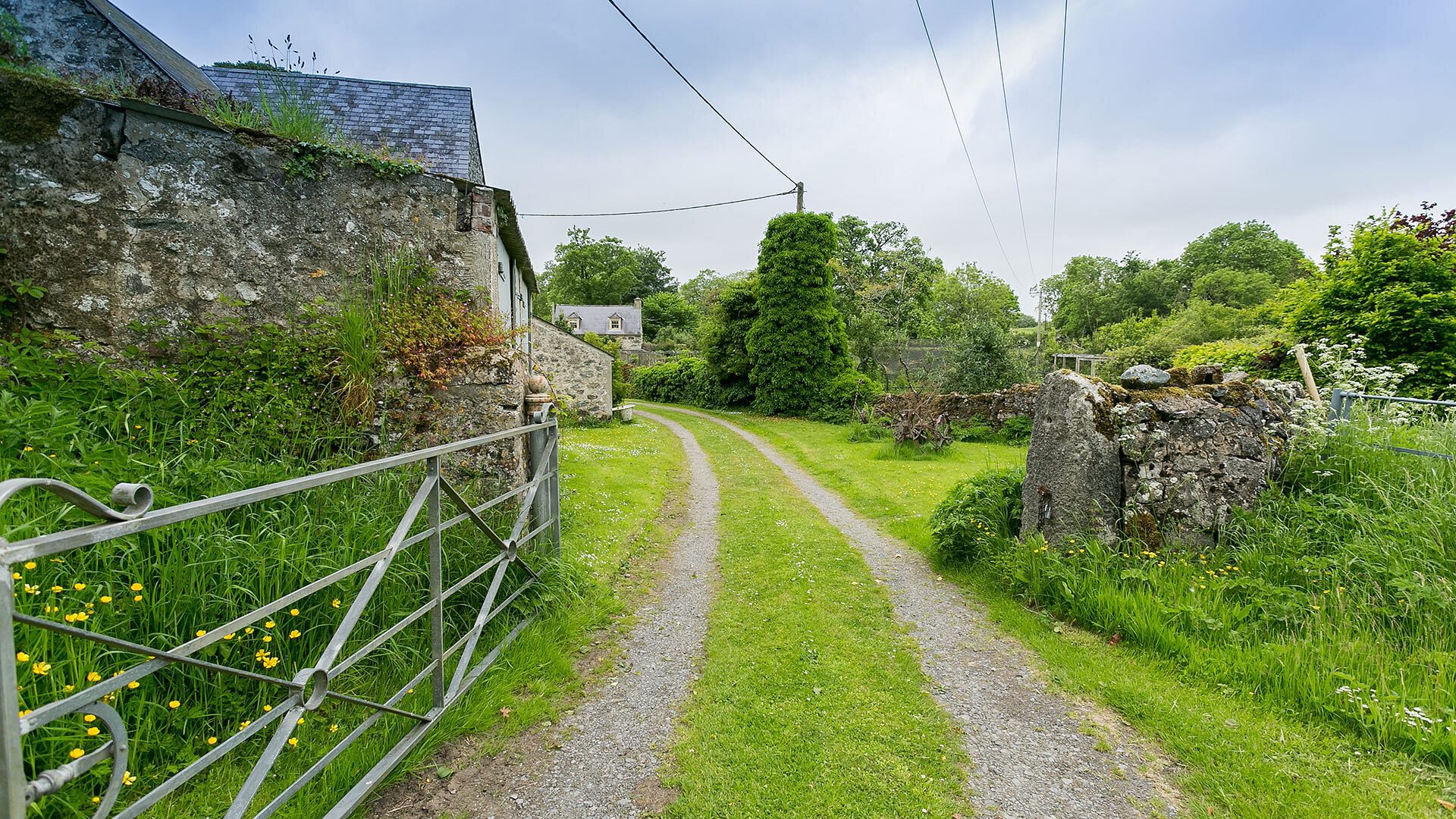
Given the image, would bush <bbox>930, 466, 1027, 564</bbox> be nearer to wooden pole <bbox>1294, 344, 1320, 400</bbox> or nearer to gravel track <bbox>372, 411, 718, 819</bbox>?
gravel track <bbox>372, 411, 718, 819</bbox>

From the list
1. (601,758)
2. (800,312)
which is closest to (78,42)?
(601,758)

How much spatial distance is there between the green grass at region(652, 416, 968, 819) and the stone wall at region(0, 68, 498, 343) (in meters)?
4.19

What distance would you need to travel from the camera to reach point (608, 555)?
18.5ft

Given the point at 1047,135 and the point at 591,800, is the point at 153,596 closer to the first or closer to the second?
the point at 591,800

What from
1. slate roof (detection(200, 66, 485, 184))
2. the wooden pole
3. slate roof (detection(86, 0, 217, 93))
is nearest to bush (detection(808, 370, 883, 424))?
the wooden pole

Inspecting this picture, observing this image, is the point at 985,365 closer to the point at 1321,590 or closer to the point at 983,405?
the point at 983,405

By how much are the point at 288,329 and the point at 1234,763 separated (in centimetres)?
713

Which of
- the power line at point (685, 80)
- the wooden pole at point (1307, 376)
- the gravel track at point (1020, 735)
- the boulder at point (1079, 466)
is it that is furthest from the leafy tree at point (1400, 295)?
the power line at point (685, 80)

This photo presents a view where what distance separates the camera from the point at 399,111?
11.6 metres

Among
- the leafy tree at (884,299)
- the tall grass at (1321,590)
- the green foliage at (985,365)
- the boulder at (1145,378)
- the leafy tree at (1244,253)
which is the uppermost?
the leafy tree at (1244,253)

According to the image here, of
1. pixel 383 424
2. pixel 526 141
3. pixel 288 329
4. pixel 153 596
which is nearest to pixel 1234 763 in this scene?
pixel 153 596

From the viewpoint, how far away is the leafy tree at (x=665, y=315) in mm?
64500

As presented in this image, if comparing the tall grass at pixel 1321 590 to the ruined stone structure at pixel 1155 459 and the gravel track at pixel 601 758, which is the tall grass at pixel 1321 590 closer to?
the ruined stone structure at pixel 1155 459

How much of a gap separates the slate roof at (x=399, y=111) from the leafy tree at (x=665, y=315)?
168 ft
